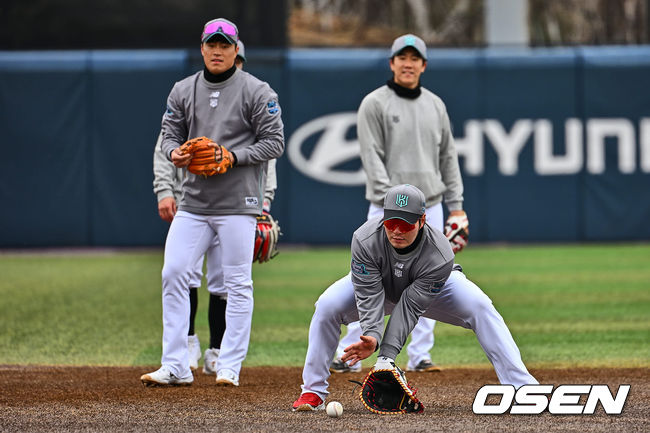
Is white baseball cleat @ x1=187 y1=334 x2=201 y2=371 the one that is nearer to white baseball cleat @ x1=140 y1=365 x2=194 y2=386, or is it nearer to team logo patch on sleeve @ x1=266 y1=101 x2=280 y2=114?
white baseball cleat @ x1=140 y1=365 x2=194 y2=386

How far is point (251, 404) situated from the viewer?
5.83 m

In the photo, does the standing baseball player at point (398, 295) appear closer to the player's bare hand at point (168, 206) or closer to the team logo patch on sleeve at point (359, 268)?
the team logo patch on sleeve at point (359, 268)

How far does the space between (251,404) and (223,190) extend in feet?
4.42

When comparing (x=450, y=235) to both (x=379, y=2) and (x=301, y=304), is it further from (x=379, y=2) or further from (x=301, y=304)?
(x=379, y=2)

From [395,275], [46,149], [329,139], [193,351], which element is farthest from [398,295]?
[46,149]

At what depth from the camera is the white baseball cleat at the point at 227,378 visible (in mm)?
6402

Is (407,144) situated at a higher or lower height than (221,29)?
lower

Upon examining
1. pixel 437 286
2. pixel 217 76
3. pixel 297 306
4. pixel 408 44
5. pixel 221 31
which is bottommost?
pixel 297 306

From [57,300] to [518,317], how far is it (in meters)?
4.54

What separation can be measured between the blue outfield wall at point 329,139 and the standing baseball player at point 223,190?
9.67m

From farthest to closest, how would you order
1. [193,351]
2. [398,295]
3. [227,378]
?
[193,351] → [227,378] → [398,295]

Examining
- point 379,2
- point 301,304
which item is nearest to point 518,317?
point 301,304

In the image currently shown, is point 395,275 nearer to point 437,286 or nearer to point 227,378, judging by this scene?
point 437,286

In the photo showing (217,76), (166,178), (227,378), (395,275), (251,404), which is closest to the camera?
(395,275)
